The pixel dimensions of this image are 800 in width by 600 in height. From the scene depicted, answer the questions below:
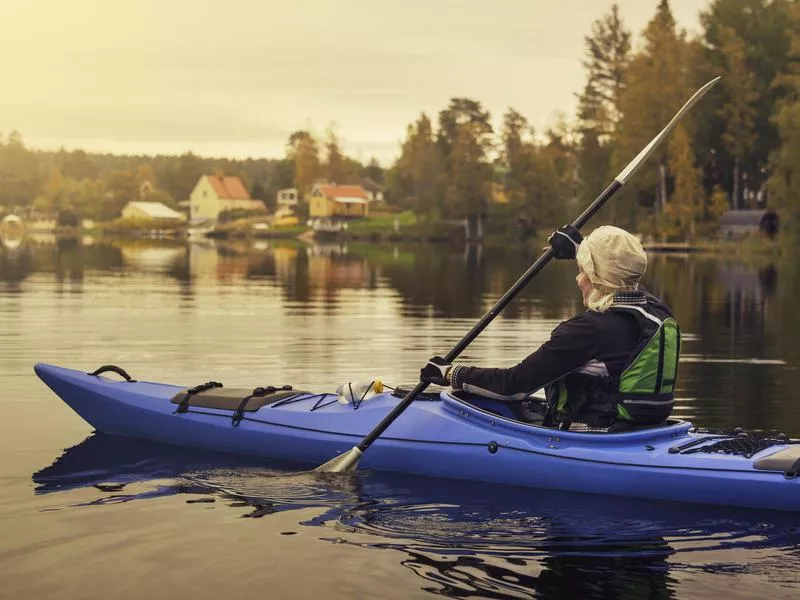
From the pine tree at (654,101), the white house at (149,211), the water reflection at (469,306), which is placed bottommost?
the water reflection at (469,306)

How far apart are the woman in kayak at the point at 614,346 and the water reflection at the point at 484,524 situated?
584 mm

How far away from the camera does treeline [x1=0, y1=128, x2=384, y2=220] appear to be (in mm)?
121062

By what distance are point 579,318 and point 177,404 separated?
9.94 feet

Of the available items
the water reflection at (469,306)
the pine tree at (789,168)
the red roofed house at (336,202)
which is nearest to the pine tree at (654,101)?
the pine tree at (789,168)

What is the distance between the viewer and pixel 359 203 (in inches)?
4313

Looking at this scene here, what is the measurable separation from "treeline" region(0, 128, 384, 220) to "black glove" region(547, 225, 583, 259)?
112 meters

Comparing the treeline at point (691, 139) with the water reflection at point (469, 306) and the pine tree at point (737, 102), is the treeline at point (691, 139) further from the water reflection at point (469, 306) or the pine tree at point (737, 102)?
the water reflection at point (469, 306)

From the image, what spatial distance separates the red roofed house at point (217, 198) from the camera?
406 ft

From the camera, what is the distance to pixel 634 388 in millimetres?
6426

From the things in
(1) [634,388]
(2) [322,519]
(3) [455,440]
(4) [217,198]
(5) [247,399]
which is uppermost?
(4) [217,198]

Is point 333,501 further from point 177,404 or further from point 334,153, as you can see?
point 334,153

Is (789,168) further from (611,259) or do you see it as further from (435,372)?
(611,259)

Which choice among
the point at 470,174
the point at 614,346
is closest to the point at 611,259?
the point at 614,346

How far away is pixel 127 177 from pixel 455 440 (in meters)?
128
